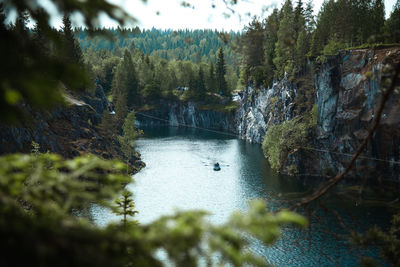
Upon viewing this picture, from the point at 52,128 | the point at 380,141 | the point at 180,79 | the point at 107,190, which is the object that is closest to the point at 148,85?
the point at 180,79

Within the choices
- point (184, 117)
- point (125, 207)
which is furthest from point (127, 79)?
point (125, 207)

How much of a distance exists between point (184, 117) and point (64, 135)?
66.6 metres

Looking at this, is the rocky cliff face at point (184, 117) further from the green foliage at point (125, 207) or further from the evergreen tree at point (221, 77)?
the green foliage at point (125, 207)

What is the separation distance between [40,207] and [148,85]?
114 m

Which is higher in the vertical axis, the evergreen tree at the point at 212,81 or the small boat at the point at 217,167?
the evergreen tree at the point at 212,81

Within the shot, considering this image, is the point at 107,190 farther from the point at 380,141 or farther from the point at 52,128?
the point at 52,128

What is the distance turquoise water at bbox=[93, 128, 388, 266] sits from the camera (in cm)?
2727

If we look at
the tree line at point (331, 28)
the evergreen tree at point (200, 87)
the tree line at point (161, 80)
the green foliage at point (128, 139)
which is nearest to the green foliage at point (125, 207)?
the tree line at point (331, 28)

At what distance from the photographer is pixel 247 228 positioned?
10.0ft

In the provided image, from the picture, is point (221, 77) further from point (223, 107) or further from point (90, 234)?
point (90, 234)

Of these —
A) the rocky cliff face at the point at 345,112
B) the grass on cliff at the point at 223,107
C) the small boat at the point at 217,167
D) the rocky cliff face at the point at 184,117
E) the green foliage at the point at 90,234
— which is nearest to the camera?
the green foliage at the point at 90,234

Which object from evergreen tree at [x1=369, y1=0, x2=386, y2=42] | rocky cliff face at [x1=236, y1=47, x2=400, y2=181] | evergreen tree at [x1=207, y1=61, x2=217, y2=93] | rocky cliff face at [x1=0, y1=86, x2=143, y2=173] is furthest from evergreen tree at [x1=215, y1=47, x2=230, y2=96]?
evergreen tree at [x1=369, y1=0, x2=386, y2=42]

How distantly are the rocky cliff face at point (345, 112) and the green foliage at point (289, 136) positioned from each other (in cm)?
120

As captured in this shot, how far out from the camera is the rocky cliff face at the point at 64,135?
36375 mm
